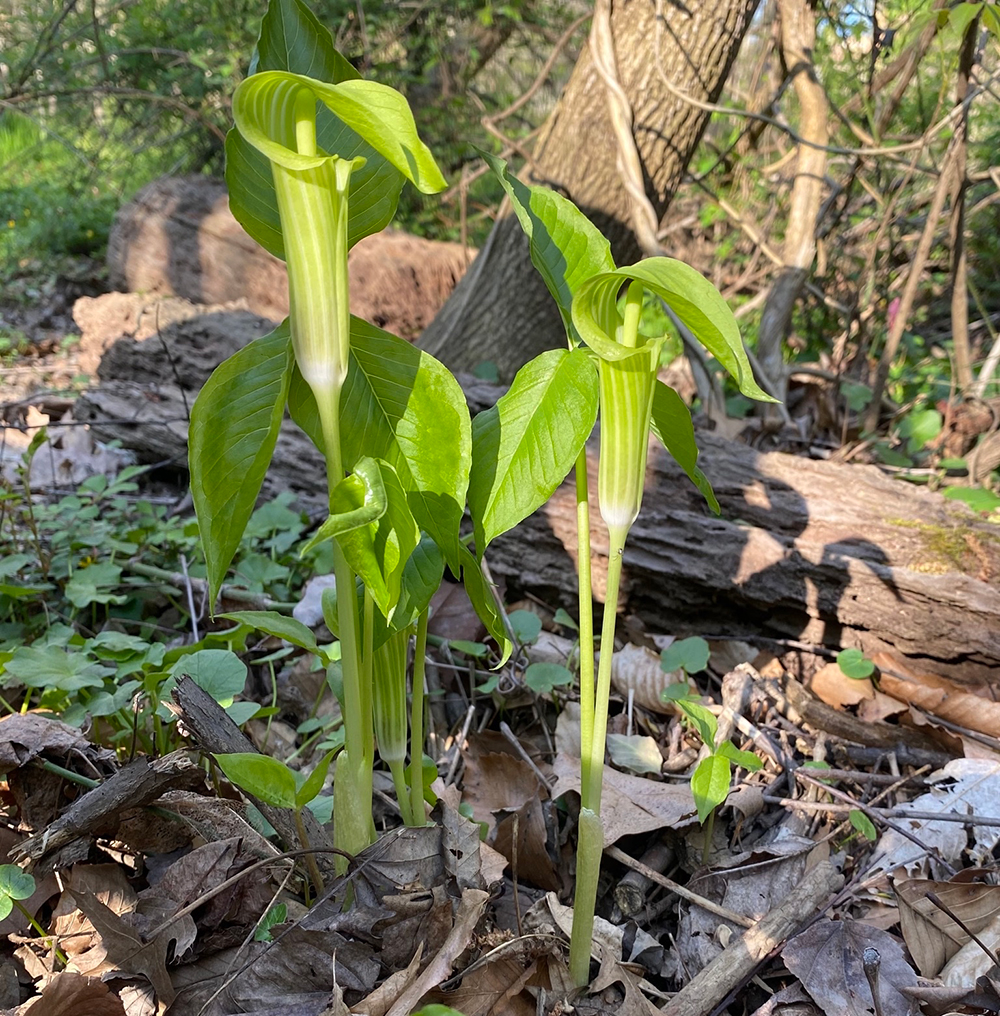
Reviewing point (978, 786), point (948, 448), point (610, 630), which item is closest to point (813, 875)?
point (978, 786)

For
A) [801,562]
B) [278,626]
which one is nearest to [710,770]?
[278,626]

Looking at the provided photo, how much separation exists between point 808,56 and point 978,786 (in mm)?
2869

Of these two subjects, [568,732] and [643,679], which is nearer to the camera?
[568,732]

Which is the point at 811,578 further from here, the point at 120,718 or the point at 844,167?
the point at 844,167

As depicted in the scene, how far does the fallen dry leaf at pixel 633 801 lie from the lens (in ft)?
4.36

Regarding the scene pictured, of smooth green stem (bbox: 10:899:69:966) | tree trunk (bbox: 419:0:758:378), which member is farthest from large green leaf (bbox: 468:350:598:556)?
tree trunk (bbox: 419:0:758:378)

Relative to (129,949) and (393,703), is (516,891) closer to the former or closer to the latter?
(393,703)

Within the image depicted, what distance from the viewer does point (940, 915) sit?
119cm

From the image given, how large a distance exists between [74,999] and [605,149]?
9.56 feet

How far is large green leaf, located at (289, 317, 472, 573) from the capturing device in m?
0.88

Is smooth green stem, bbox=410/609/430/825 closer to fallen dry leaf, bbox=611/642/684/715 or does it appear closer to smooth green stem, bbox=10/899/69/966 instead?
smooth green stem, bbox=10/899/69/966

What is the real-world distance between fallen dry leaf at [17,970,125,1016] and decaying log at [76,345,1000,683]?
1301 millimetres

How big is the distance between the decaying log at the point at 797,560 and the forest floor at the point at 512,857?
129 millimetres

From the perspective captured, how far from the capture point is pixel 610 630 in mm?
938
